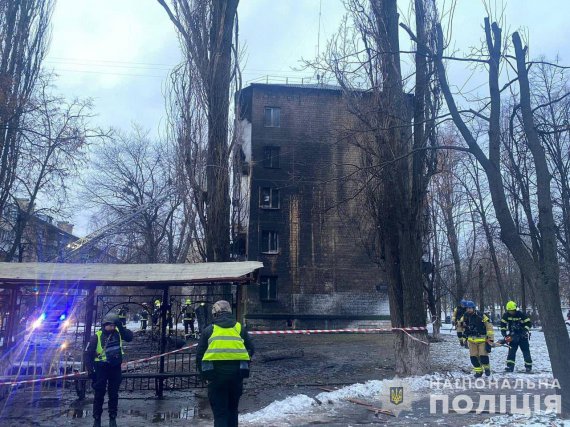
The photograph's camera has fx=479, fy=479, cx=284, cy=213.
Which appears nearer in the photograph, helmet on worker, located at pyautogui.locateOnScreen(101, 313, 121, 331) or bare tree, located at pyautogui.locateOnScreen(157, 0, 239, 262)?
helmet on worker, located at pyautogui.locateOnScreen(101, 313, 121, 331)

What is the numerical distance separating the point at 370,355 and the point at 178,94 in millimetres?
10824

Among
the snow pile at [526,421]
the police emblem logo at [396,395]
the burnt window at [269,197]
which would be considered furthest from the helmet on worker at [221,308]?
the burnt window at [269,197]

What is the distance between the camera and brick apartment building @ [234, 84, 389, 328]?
92.7 feet

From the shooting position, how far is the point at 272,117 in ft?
98.7

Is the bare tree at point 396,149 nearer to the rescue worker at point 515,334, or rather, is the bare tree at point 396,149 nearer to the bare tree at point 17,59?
the rescue worker at point 515,334

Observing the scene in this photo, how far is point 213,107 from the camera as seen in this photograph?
1524cm

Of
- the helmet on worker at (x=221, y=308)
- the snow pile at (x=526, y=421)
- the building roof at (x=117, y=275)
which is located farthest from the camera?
the building roof at (x=117, y=275)

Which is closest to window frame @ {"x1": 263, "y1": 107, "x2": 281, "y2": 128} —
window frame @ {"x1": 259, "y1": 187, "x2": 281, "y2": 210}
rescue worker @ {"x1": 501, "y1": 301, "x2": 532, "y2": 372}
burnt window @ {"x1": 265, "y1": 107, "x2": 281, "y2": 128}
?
burnt window @ {"x1": 265, "y1": 107, "x2": 281, "y2": 128}

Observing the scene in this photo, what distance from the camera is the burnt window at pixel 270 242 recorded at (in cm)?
2880

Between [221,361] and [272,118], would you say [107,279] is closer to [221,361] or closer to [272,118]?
[221,361]

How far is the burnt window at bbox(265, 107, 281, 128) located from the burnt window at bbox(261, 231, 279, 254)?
22.2 ft

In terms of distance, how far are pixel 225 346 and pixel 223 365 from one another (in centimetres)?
21

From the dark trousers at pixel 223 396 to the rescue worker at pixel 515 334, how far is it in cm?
874

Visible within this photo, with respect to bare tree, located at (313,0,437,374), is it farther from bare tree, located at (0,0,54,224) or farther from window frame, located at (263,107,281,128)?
window frame, located at (263,107,281,128)
